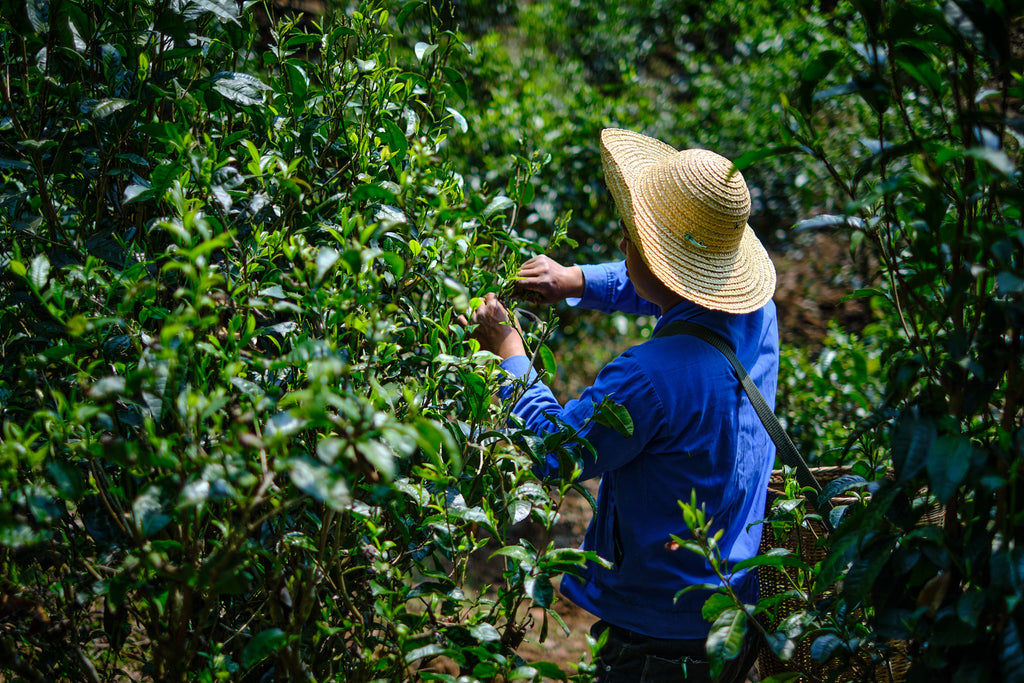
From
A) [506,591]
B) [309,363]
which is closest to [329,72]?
[309,363]

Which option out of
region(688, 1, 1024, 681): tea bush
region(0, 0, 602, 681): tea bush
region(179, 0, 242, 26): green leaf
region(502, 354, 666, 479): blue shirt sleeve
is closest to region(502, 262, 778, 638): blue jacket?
region(502, 354, 666, 479): blue shirt sleeve

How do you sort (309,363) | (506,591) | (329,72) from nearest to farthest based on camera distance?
(309,363), (506,591), (329,72)

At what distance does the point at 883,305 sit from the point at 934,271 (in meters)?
2.87

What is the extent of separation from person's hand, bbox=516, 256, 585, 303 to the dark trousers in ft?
3.14

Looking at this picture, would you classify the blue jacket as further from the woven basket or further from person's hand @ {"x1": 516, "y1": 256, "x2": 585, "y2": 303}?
person's hand @ {"x1": 516, "y1": 256, "x2": 585, "y2": 303}

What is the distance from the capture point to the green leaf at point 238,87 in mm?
1519

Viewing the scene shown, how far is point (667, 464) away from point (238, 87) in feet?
4.35

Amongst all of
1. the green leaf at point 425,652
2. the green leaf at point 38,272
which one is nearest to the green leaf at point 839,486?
the green leaf at point 425,652

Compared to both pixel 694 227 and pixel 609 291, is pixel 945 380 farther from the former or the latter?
pixel 609 291

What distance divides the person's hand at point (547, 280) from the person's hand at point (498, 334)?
241 millimetres

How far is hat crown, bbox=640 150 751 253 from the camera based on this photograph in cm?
198

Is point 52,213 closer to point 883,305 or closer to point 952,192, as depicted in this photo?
point 952,192

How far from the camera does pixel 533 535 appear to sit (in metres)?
4.17

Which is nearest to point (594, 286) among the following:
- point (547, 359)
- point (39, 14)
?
point (547, 359)
